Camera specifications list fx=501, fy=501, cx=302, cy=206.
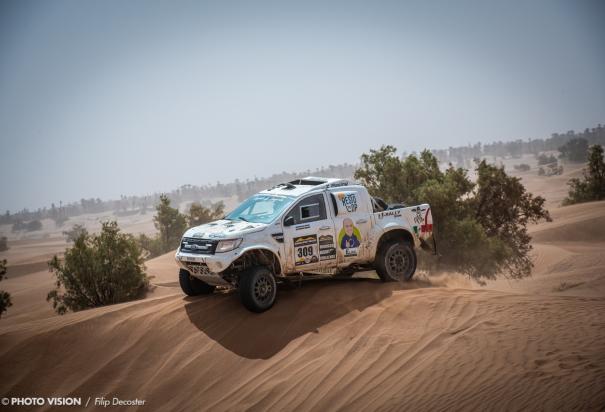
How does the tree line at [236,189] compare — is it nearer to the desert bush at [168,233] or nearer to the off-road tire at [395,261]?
the desert bush at [168,233]

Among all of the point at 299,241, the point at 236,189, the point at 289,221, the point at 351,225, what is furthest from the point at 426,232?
the point at 236,189

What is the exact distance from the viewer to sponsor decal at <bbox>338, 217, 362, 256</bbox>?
32.7 ft

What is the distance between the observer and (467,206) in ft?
61.2

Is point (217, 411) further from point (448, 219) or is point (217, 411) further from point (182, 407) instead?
point (448, 219)

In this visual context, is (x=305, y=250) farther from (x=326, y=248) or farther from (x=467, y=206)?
(x=467, y=206)

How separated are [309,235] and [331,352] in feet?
8.72

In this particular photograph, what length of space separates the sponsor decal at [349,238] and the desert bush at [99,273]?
8.13 meters

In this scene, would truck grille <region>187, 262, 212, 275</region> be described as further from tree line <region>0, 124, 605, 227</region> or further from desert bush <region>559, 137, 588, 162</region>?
desert bush <region>559, 137, 588, 162</region>

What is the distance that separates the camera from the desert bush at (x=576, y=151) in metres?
112

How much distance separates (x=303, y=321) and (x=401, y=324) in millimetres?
1629

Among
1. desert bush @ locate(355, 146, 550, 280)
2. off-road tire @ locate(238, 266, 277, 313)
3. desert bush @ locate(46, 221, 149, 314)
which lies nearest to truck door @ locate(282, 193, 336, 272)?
off-road tire @ locate(238, 266, 277, 313)

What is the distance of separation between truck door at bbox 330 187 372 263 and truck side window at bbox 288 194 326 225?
0.31m

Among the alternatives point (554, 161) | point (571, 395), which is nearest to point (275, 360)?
point (571, 395)

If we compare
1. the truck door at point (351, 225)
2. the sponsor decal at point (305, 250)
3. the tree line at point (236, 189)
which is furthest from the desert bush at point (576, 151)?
the sponsor decal at point (305, 250)
